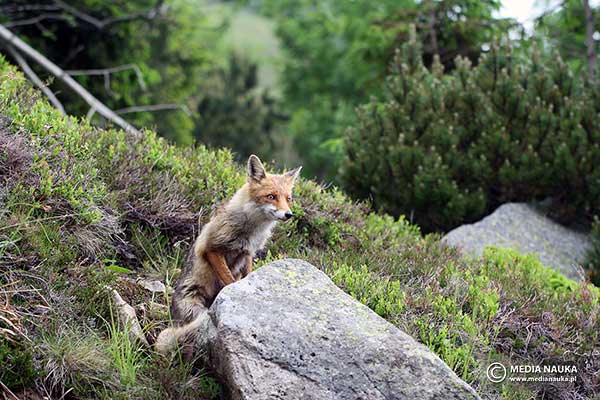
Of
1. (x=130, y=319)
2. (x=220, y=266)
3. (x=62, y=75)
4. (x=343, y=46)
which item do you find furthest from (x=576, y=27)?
(x=343, y=46)

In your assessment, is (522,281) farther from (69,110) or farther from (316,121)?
(316,121)

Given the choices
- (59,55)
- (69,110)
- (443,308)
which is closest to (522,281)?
(443,308)

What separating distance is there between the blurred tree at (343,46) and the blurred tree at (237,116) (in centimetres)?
224

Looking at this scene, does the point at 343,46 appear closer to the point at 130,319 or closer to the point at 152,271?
the point at 152,271

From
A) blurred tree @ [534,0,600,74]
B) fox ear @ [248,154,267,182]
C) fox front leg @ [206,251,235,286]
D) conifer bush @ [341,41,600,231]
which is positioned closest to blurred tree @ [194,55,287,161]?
blurred tree @ [534,0,600,74]

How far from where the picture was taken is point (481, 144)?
37.6 feet

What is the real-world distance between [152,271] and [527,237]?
20.3 feet

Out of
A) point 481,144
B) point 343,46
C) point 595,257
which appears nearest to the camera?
point 595,257

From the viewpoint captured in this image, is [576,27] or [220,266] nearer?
[220,266]

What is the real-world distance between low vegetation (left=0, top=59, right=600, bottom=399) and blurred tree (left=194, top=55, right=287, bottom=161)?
1724 centimetres

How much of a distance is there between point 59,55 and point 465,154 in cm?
1108

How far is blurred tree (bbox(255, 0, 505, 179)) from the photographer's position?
16156mm

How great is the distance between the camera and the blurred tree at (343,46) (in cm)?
1616

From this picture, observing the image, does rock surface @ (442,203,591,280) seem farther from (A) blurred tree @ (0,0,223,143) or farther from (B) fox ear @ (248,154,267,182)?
(A) blurred tree @ (0,0,223,143)
